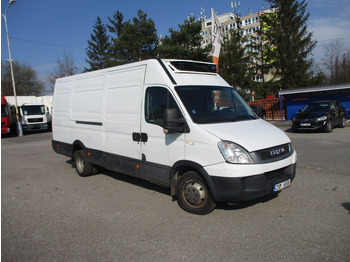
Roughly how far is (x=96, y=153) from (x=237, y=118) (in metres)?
3.41

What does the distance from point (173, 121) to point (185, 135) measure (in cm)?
31

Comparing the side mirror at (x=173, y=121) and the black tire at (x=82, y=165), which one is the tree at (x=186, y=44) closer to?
the black tire at (x=82, y=165)

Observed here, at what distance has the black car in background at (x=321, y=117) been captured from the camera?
13367 millimetres

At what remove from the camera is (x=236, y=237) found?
3.68m

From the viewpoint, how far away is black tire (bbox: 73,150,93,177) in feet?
23.0

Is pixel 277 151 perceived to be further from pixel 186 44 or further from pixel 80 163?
pixel 186 44

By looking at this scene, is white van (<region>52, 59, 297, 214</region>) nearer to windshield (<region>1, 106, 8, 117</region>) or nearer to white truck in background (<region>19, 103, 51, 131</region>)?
windshield (<region>1, 106, 8, 117</region>)

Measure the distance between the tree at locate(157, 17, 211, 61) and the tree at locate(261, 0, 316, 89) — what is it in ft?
28.5

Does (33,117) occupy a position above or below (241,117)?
above

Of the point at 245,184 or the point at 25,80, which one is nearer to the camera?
the point at 245,184

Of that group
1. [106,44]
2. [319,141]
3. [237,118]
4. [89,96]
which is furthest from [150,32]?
[237,118]

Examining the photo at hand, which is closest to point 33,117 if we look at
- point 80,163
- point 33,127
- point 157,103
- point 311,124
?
point 33,127

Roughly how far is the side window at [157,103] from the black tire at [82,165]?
2.80 m

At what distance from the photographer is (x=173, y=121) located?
14.0ft
